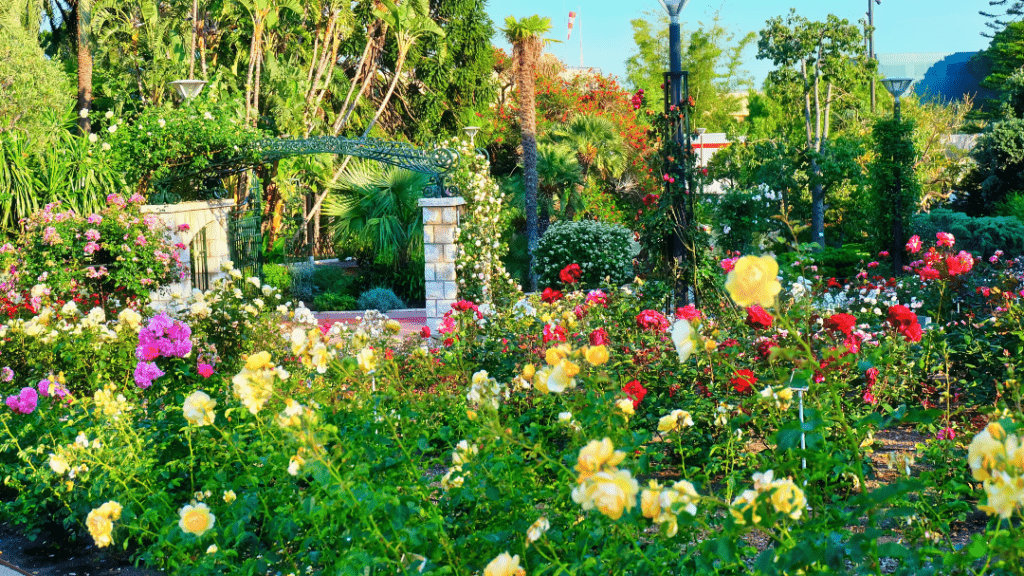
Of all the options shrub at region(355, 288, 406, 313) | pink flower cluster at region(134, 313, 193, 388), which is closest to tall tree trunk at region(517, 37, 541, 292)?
shrub at region(355, 288, 406, 313)

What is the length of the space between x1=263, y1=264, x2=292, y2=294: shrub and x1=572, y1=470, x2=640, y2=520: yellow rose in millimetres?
12832

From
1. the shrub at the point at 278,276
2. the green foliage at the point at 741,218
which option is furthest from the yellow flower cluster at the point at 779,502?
the green foliage at the point at 741,218

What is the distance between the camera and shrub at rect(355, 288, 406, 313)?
13812mm

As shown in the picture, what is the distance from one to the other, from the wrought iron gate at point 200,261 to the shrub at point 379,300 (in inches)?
125

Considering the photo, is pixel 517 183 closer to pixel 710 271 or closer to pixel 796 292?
pixel 710 271

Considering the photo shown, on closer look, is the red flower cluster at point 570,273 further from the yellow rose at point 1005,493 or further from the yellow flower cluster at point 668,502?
the yellow rose at point 1005,493

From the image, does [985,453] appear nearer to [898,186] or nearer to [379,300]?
[379,300]

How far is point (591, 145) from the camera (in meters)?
17.4

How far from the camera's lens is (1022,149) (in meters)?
16.8

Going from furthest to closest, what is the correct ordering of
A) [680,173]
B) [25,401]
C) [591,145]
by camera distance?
[591,145] → [680,173] → [25,401]

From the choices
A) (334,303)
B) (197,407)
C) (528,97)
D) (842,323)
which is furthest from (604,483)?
(528,97)

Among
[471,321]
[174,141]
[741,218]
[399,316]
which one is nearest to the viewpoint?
[471,321]

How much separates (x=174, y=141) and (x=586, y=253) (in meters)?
5.93

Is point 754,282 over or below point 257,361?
over
